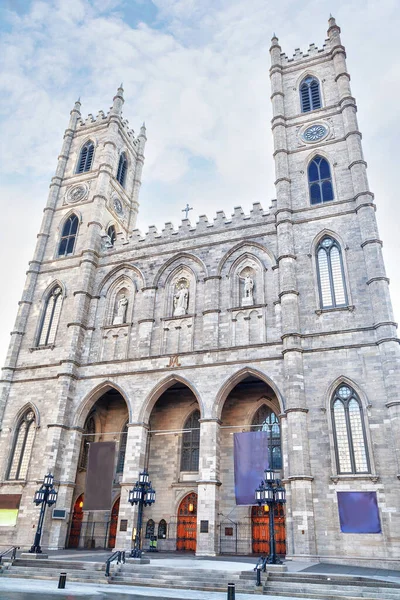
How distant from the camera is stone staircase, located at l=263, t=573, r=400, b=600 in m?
12.5

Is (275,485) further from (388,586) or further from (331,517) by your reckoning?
(388,586)

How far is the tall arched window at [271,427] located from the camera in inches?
939

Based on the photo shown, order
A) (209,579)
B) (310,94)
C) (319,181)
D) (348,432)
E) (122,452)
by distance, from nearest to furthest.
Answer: (209,579) → (348,432) → (319,181) → (122,452) → (310,94)

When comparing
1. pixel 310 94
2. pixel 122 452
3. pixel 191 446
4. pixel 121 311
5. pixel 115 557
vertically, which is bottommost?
pixel 115 557

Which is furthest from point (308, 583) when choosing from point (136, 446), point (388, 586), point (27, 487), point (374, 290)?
point (27, 487)

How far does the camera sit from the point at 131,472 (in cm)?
2230

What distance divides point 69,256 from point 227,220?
36.9 feet

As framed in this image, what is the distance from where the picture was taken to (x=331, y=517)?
60.3ft

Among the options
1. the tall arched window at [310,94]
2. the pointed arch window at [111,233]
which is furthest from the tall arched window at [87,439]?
the tall arched window at [310,94]

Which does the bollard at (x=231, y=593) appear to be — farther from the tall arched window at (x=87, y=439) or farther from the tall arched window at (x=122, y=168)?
the tall arched window at (x=122, y=168)

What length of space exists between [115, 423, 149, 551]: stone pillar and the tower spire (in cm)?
2593

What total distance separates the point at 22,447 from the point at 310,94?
1095 inches

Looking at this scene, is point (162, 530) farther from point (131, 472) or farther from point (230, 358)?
point (230, 358)

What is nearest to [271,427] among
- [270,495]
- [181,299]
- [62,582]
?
[270,495]
